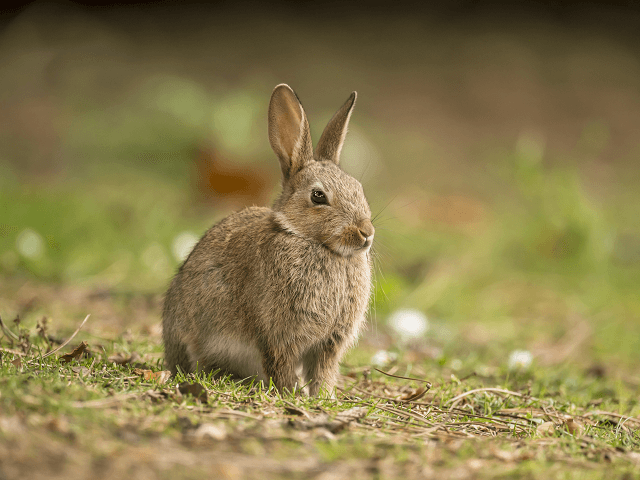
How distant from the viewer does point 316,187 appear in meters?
3.88

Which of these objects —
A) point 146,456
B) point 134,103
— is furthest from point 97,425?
point 134,103

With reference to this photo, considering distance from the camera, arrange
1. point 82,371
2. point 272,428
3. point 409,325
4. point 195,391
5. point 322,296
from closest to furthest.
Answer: point 272,428 → point 195,391 → point 82,371 → point 322,296 → point 409,325

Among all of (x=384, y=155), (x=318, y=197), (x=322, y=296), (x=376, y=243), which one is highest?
(x=384, y=155)

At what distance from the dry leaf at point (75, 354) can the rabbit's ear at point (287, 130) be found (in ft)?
5.51

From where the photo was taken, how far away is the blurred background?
672cm

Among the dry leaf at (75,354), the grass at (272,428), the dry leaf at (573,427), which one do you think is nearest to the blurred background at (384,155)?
the grass at (272,428)

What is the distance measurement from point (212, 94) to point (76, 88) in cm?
313

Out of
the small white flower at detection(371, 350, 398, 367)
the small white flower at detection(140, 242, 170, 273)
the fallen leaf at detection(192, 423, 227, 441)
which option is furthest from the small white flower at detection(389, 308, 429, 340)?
the fallen leaf at detection(192, 423, 227, 441)

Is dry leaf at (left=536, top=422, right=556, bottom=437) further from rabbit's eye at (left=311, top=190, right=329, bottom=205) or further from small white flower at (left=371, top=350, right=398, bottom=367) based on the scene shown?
rabbit's eye at (left=311, top=190, right=329, bottom=205)

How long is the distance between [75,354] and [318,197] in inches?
70.8

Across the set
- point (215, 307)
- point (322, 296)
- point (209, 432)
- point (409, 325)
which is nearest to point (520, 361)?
point (409, 325)

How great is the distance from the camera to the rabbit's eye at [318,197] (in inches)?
152

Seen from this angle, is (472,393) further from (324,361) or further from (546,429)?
(324,361)

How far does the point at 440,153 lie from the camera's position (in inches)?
561
